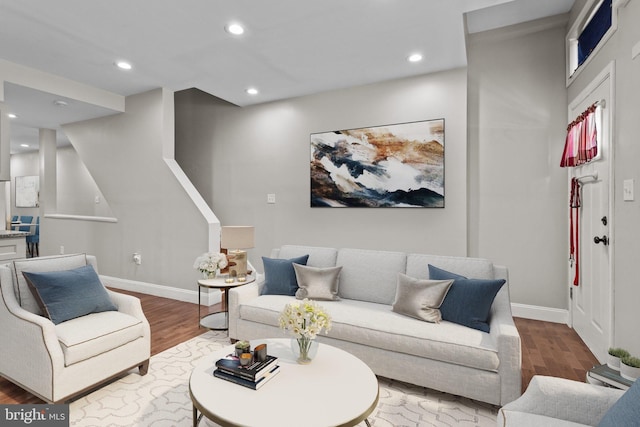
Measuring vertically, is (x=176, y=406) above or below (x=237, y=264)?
below

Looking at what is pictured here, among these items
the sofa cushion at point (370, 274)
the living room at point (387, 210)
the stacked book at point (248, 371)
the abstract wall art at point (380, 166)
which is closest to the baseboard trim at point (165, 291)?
the living room at point (387, 210)

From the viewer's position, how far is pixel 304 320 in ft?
5.76

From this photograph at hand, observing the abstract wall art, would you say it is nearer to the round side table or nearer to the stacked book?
the round side table

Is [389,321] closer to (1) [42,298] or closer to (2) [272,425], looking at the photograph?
(2) [272,425]

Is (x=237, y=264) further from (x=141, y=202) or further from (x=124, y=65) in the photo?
(x=124, y=65)

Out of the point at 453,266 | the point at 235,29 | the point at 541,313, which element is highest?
the point at 235,29

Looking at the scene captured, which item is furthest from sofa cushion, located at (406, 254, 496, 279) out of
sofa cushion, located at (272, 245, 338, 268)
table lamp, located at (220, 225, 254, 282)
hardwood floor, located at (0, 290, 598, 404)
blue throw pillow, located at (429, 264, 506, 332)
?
table lamp, located at (220, 225, 254, 282)

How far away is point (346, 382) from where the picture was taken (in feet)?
5.31

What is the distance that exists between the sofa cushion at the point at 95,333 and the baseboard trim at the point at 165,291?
5.63ft

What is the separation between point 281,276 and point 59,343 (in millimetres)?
1558

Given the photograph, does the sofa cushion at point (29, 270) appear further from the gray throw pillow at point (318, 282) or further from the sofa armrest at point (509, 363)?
the sofa armrest at point (509, 363)

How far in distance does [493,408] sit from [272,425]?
1.48m

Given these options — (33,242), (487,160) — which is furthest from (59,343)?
(33,242)

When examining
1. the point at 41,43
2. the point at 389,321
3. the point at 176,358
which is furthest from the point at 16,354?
the point at 41,43
